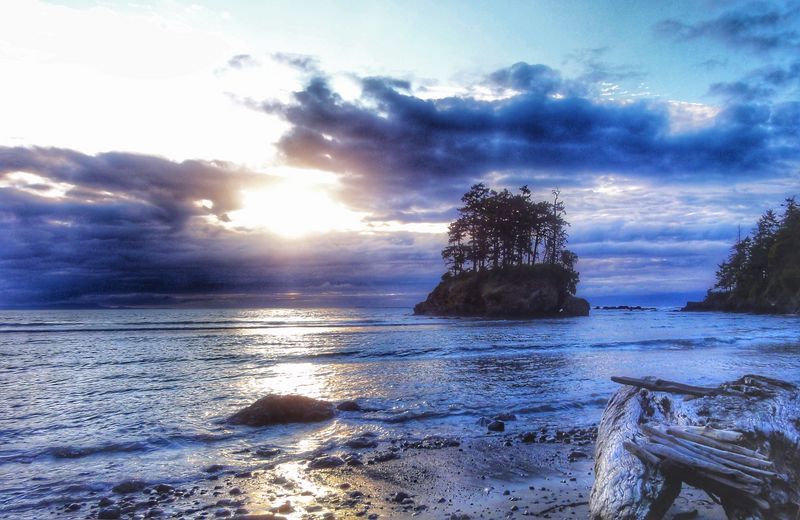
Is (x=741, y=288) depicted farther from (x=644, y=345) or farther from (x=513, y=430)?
(x=513, y=430)

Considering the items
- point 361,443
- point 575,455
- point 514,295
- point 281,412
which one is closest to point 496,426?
point 575,455

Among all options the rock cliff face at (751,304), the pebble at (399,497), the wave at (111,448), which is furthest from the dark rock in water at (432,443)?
the rock cliff face at (751,304)

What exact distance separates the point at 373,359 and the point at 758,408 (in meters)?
19.4

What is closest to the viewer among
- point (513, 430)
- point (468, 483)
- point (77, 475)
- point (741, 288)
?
point (468, 483)

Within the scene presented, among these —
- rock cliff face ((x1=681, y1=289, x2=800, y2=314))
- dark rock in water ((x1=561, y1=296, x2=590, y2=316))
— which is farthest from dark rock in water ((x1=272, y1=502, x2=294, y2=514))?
rock cliff face ((x1=681, y1=289, x2=800, y2=314))

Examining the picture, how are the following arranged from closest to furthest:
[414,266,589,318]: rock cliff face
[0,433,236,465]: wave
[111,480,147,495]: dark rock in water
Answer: [111,480,147,495]: dark rock in water, [0,433,236,465]: wave, [414,266,589,318]: rock cliff face

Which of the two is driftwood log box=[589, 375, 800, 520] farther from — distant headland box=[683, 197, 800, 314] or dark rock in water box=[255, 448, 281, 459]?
distant headland box=[683, 197, 800, 314]

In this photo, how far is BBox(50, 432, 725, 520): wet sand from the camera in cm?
553

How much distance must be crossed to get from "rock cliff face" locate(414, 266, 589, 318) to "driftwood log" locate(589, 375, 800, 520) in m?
62.0

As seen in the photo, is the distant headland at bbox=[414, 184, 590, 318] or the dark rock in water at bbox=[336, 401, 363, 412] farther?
the distant headland at bbox=[414, 184, 590, 318]

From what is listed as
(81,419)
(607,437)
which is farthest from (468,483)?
(81,419)

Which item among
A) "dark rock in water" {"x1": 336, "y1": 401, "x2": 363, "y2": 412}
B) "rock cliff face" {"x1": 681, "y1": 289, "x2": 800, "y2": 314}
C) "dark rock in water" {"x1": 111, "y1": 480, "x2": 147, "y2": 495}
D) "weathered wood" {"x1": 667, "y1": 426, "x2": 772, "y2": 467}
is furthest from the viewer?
"rock cliff face" {"x1": 681, "y1": 289, "x2": 800, "y2": 314}

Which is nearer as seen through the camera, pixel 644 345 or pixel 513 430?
pixel 513 430

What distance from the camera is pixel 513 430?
9555 millimetres
